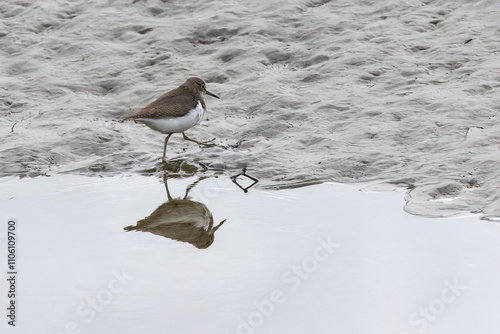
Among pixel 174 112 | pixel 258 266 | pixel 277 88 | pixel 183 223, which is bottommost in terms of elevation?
pixel 277 88

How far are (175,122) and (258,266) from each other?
8.93 feet

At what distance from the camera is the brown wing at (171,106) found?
8.52 meters

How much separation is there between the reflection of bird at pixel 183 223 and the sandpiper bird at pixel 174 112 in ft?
3.41

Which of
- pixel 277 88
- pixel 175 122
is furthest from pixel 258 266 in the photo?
pixel 277 88

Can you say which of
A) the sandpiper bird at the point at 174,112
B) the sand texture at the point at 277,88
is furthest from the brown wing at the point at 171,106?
the sand texture at the point at 277,88

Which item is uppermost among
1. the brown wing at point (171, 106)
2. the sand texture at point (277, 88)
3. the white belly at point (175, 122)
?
the brown wing at point (171, 106)

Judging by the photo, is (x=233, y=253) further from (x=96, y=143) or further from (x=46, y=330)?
(x=96, y=143)

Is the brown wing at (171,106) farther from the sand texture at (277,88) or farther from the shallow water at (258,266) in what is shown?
the shallow water at (258,266)

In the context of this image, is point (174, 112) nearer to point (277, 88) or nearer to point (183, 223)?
point (183, 223)

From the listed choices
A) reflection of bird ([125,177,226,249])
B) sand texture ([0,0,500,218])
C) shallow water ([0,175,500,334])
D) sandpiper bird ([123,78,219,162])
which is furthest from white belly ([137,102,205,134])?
reflection of bird ([125,177,226,249])

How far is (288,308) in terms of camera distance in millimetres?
5777

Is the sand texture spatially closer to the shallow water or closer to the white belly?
the white belly

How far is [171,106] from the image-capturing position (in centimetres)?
864

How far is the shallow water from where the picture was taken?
5645 mm
